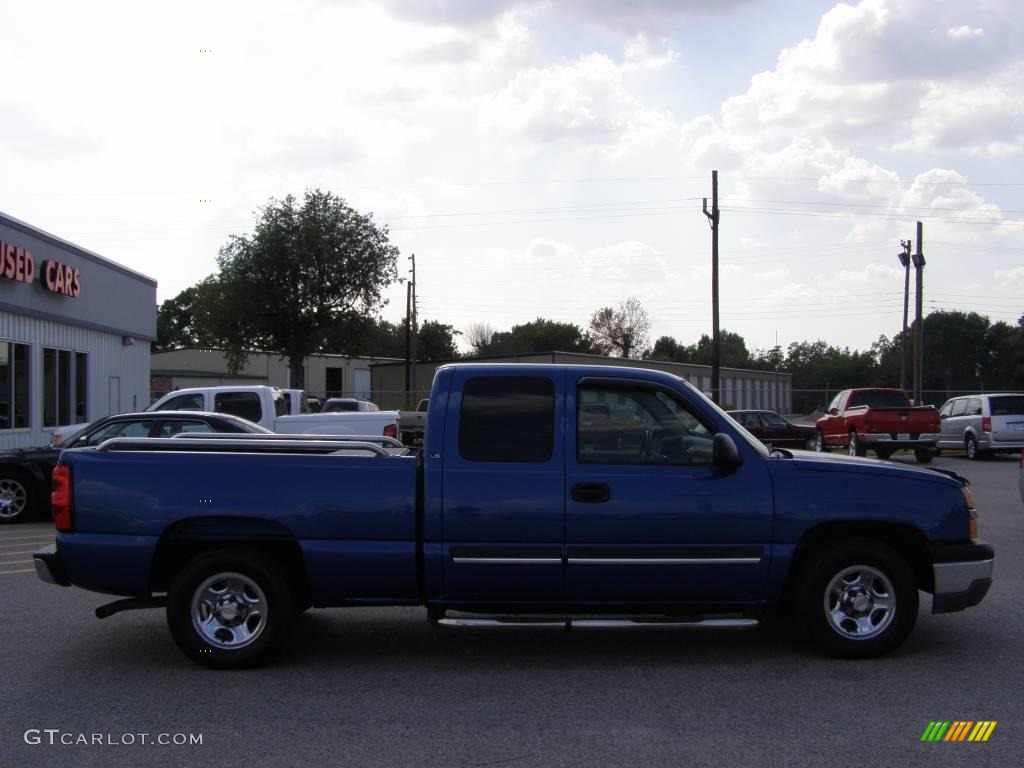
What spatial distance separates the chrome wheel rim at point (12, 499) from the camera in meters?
14.3

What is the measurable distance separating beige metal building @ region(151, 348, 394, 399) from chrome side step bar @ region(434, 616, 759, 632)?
178ft

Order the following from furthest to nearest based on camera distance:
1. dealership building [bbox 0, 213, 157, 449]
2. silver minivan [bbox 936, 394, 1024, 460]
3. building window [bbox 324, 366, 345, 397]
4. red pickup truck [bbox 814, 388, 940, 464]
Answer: building window [bbox 324, 366, 345, 397]
silver minivan [bbox 936, 394, 1024, 460]
red pickup truck [bbox 814, 388, 940, 464]
dealership building [bbox 0, 213, 157, 449]

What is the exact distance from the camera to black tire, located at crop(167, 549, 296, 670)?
6.33 meters

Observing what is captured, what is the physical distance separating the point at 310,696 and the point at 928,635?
4.40 metres

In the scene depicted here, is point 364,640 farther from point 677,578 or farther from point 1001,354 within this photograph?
point 1001,354

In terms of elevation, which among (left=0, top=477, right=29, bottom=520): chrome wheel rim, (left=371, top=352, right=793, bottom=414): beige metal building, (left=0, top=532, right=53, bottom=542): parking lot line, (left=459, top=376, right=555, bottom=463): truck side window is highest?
(left=371, top=352, right=793, bottom=414): beige metal building

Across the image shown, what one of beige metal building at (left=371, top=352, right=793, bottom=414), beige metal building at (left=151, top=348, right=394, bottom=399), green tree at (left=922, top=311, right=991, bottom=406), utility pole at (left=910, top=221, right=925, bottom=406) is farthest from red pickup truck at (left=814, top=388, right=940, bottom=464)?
green tree at (left=922, top=311, right=991, bottom=406)

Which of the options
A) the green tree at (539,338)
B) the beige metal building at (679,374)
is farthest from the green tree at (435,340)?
the beige metal building at (679,374)

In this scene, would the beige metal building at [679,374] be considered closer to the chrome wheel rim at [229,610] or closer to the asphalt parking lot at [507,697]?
the asphalt parking lot at [507,697]

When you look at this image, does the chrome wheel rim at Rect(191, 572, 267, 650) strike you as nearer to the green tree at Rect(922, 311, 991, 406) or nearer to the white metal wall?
the white metal wall

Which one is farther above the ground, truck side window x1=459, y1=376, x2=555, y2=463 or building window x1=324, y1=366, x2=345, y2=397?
building window x1=324, y1=366, x2=345, y2=397

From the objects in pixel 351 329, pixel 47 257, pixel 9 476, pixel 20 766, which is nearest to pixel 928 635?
pixel 20 766

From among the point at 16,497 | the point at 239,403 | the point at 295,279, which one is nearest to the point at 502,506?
the point at 16,497

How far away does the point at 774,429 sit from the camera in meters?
30.6
